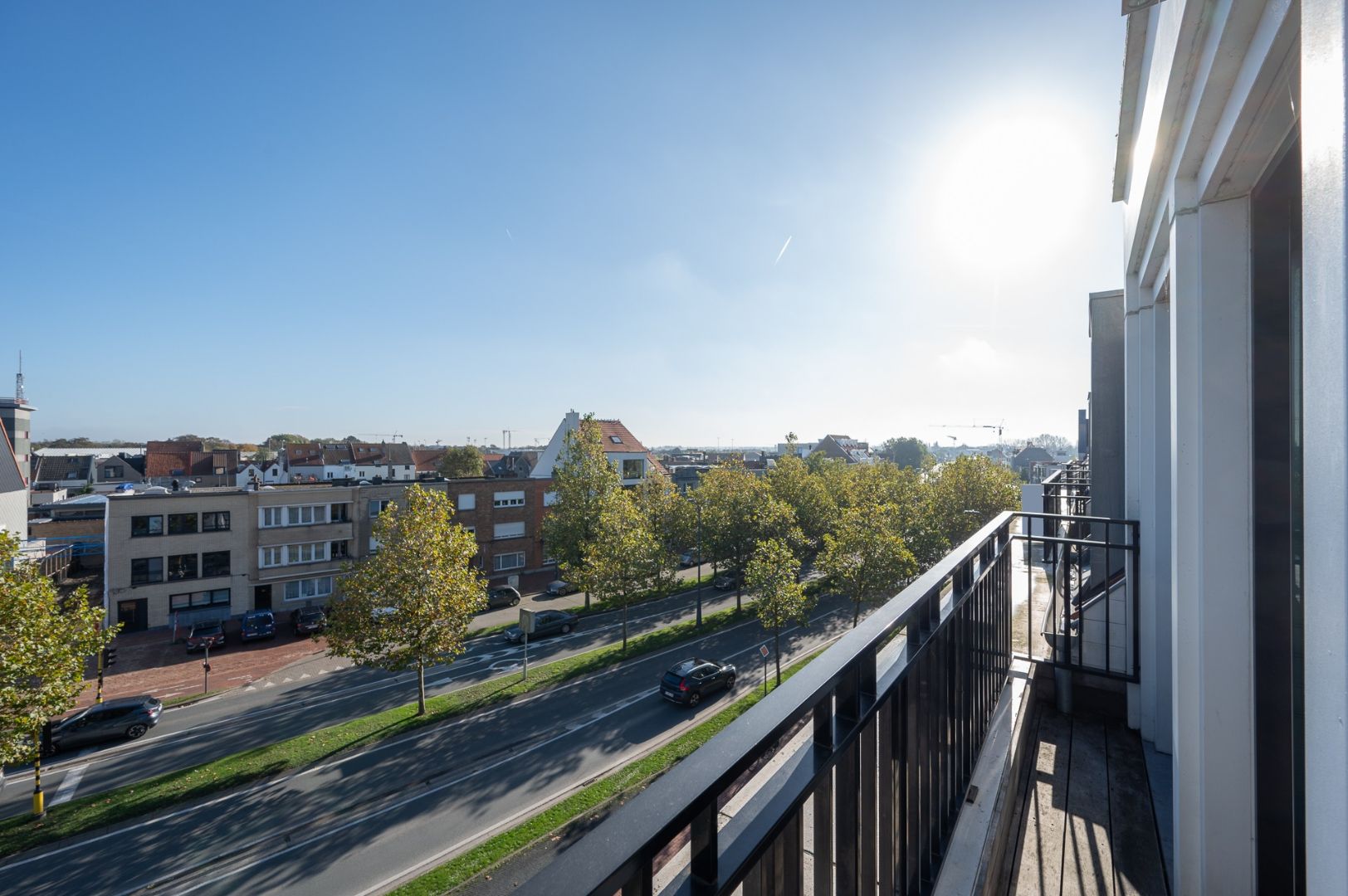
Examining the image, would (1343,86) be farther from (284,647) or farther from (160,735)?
(284,647)

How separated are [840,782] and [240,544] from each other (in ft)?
96.4

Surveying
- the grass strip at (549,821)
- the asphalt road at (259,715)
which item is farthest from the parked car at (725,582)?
the grass strip at (549,821)

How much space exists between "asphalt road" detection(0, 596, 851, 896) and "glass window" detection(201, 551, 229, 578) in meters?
16.4

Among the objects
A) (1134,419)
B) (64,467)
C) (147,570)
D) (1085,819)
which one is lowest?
(147,570)

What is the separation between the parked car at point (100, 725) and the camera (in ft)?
42.6

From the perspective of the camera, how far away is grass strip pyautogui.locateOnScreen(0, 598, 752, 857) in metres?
9.95

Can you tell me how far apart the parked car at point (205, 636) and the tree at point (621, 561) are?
42.0 ft

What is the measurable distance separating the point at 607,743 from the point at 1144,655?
34.9ft

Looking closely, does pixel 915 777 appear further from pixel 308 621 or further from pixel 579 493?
pixel 308 621

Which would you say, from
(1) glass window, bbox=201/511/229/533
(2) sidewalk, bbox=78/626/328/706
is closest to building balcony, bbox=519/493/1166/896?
(2) sidewalk, bbox=78/626/328/706

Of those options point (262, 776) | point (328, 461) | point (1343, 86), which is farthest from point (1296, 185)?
point (328, 461)

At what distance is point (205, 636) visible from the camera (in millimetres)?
19953

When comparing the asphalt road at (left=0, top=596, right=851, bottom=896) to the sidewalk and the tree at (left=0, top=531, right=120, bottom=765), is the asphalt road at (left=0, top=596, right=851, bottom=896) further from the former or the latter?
the sidewalk

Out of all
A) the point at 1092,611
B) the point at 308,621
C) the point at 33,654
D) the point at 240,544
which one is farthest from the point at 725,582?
the point at 1092,611
